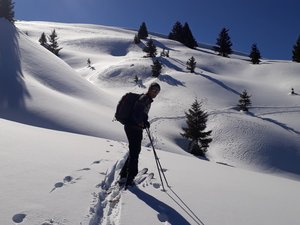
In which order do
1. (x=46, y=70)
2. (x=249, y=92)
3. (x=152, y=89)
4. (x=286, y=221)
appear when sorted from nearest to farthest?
(x=286, y=221) < (x=152, y=89) < (x=46, y=70) < (x=249, y=92)

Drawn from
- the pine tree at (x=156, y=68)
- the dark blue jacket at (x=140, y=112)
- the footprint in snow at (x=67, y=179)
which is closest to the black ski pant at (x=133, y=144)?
the dark blue jacket at (x=140, y=112)

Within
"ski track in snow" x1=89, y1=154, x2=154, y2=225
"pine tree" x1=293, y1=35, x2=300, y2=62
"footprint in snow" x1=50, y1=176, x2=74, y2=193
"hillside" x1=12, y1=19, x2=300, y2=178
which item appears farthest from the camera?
"pine tree" x1=293, y1=35, x2=300, y2=62

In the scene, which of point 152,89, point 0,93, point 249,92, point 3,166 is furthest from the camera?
point 249,92

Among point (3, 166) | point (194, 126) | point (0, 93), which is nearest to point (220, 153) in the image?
point (194, 126)

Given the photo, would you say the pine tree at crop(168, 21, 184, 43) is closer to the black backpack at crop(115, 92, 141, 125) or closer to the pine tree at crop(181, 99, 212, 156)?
the pine tree at crop(181, 99, 212, 156)

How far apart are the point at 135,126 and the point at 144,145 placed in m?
19.7

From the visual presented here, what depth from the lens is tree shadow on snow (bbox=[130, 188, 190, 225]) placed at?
5324 mm

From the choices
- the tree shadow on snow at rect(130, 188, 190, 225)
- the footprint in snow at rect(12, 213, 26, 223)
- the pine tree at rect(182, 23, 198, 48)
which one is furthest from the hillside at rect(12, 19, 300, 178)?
the footprint in snow at rect(12, 213, 26, 223)

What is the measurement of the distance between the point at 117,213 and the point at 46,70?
3014cm

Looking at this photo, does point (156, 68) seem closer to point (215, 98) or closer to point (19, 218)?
point (215, 98)

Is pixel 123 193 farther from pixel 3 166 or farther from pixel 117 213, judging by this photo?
pixel 3 166

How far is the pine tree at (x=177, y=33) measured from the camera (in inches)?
3912

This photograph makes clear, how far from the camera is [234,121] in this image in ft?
136

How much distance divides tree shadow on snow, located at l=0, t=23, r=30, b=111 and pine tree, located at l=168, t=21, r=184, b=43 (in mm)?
67420
